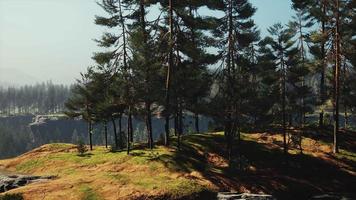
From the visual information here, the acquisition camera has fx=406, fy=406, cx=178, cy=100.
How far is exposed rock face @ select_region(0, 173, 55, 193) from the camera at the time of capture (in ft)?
110

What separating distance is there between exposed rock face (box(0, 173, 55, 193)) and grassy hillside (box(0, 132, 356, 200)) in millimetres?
2113

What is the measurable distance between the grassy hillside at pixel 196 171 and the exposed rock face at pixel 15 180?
2.11 m

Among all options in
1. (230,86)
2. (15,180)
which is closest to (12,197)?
(15,180)

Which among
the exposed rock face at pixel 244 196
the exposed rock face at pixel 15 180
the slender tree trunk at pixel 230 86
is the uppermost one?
the slender tree trunk at pixel 230 86

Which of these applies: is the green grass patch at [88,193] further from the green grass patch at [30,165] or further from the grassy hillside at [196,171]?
the green grass patch at [30,165]

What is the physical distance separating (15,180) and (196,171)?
15.5m

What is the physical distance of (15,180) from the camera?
114 feet

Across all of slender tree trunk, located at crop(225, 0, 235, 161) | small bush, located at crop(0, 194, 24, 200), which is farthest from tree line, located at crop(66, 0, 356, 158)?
small bush, located at crop(0, 194, 24, 200)

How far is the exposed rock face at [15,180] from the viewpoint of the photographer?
3368 centimetres

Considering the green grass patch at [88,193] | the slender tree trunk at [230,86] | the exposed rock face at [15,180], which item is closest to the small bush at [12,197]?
the green grass patch at [88,193]

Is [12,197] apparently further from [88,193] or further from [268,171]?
[268,171]

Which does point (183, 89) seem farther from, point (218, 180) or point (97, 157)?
point (218, 180)

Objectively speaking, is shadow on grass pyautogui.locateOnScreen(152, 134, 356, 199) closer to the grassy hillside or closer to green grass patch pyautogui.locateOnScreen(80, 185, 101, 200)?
the grassy hillside

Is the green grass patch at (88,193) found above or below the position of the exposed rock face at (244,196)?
above
